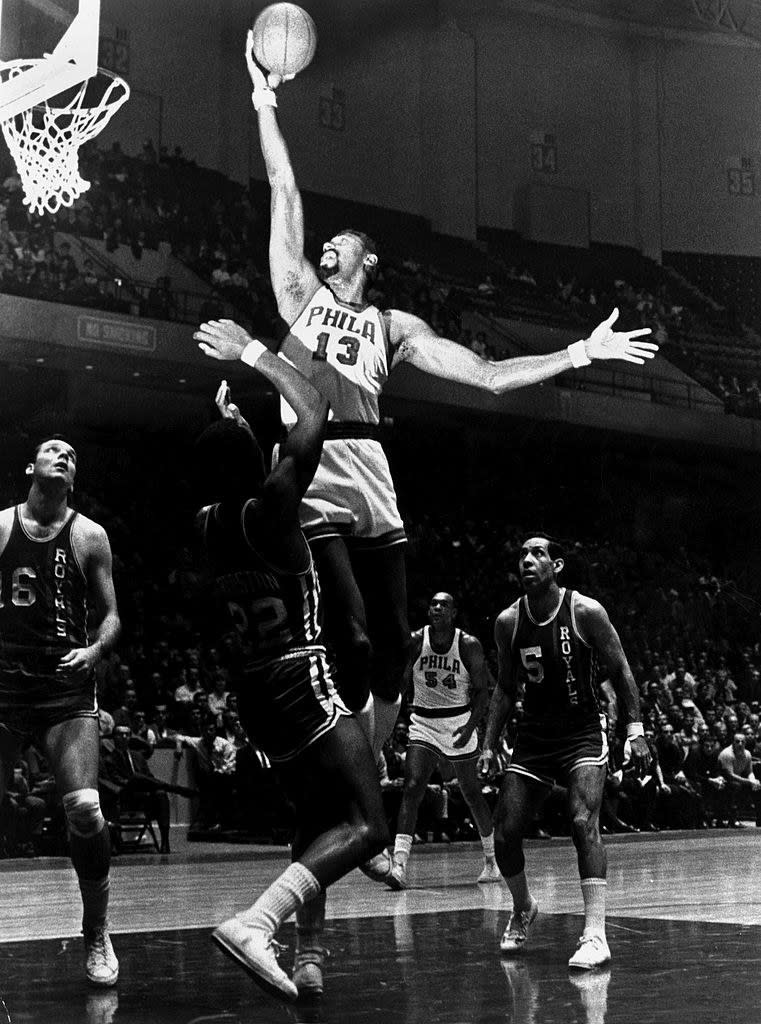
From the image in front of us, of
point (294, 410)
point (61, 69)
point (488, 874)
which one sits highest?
point (61, 69)

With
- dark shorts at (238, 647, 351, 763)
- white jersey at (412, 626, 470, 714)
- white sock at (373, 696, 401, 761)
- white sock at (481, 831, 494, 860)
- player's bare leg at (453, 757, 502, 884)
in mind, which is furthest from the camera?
white jersey at (412, 626, 470, 714)

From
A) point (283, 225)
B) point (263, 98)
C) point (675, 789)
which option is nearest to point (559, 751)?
point (283, 225)

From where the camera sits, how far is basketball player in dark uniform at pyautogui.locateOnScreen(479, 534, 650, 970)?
5.91 metres

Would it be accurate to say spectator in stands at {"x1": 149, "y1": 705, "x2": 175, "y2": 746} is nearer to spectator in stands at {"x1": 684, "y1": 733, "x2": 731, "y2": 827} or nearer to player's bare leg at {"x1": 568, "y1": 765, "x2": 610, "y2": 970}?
spectator in stands at {"x1": 684, "y1": 733, "x2": 731, "y2": 827}

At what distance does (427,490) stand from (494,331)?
9.29 ft

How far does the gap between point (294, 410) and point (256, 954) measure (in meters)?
1.67

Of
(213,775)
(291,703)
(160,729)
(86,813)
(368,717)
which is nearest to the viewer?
(291,703)

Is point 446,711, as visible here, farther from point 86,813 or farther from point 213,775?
point 86,813

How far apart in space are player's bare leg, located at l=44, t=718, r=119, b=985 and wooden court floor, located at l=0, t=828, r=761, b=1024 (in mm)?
202

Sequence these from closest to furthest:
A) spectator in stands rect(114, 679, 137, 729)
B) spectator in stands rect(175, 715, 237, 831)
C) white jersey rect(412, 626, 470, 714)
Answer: white jersey rect(412, 626, 470, 714), spectator in stands rect(175, 715, 237, 831), spectator in stands rect(114, 679, 137, 729)

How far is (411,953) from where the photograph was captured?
222 inches

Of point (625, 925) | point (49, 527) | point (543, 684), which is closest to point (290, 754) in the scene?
point (49, 527)

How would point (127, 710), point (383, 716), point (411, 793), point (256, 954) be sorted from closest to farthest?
point (256, 954) → point (383, 716) → point (411, 793) → point (127, 710)

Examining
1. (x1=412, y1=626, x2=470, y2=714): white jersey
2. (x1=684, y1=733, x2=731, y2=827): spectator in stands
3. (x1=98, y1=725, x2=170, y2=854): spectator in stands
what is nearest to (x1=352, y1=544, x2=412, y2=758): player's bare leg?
(x1=412, y1=626, x2=470, y2=714): white jersey
